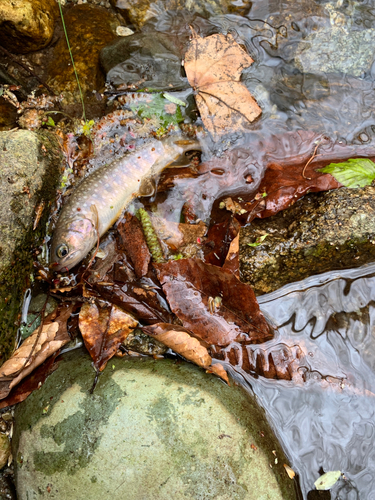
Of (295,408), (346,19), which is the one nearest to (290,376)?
(295,408)

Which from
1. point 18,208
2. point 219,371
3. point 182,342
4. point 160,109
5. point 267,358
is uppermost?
point 160,109

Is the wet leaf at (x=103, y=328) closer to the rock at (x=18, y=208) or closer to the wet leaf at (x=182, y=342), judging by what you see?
the wet leaf at (x=182, y=342)

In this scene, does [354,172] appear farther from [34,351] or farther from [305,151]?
[34,351]

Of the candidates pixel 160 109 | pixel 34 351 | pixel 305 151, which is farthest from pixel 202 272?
pixel 160 109

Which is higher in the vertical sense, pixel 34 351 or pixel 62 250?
pixel 62 250

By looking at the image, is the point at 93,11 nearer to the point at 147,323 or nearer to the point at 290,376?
the point at 147,323

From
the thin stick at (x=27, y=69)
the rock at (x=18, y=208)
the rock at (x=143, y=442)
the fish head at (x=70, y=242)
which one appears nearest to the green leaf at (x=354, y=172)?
the rock at (x=143, y=442)
